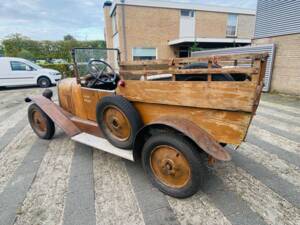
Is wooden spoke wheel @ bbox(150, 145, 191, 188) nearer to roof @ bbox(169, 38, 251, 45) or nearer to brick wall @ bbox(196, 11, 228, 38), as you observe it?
roof @ bbox(169, 38, 251, 45)

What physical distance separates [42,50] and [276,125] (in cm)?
2522

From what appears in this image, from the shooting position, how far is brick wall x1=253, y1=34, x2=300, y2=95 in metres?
7.18

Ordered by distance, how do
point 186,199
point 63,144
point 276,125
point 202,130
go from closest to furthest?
point 202,130 → point 186,199 → point 63,144 → point 276,125

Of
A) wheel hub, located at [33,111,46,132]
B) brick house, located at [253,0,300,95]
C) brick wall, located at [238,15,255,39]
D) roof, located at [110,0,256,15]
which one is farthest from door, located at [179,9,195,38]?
wheel hub, located at [33,111,46,132]

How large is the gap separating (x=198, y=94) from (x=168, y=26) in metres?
14.8

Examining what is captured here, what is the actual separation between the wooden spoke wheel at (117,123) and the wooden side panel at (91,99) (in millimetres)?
312

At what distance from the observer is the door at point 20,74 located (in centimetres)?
1017

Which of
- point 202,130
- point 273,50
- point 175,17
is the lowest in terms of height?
point 202,130

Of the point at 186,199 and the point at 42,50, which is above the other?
the point at 42,50

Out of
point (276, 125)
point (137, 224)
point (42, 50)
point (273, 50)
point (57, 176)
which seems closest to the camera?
point (137, 224)

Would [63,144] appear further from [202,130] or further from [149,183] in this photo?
[202,130]

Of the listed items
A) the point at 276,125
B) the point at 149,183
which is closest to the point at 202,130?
the point at 149,183

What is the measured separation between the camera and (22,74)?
34.2ft

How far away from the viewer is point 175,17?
49.0ft
